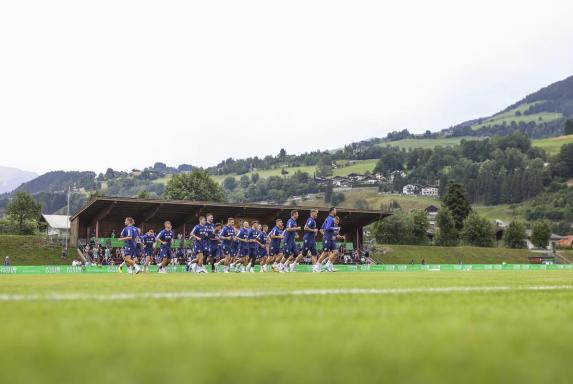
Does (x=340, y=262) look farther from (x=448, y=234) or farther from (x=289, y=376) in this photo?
(x=289, y=376)

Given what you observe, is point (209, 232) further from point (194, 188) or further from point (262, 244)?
point (194, 188)

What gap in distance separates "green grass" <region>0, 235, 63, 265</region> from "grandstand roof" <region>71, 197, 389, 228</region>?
149 inches

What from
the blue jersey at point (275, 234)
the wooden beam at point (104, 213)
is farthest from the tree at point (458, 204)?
the blue jersey at point (275, 234)

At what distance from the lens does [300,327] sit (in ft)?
16.2

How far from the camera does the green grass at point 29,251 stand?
61469 mm

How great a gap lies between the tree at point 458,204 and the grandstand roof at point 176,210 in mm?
58289

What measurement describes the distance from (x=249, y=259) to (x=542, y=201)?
17487cm

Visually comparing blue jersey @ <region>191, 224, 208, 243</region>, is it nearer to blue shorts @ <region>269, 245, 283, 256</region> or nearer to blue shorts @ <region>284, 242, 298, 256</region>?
blue shorts @ <region>284, 242, 298, 256</region>

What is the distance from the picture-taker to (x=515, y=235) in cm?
12581

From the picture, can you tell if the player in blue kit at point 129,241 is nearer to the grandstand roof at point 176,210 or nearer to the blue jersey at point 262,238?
the blue jersey at point 262,238

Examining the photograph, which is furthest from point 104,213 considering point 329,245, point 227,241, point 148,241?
point 329,245

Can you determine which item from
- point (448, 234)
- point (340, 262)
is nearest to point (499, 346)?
point (340, 262)

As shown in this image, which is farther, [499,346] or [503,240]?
[503,240]

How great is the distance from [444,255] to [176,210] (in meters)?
38.3
